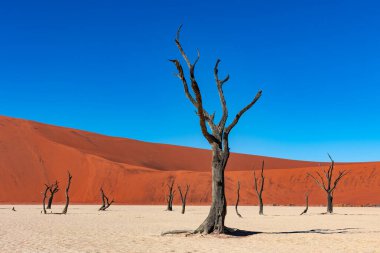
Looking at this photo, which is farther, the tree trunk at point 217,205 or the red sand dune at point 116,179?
the red sand dune at point 116,179

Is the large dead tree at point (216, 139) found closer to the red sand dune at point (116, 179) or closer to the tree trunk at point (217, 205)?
the tree trunk at point (217, 205)

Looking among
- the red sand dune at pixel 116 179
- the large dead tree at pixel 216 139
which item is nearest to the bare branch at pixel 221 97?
the large dead tree at pixel 216 139

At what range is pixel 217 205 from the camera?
51.6 ft

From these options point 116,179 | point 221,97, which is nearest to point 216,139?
point 221,97

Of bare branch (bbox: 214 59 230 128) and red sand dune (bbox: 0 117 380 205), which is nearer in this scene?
bare branch (bbox: 214 59 230 128)

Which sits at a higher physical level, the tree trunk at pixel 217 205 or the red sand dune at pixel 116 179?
the red sand dune at pixel 116 179

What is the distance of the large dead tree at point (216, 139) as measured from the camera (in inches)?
615

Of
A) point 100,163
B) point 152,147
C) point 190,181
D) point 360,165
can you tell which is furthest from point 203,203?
point 152,147

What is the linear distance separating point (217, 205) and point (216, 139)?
2172 mm

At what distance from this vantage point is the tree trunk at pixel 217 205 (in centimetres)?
1555

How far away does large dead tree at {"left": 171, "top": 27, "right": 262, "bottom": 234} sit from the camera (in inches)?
615

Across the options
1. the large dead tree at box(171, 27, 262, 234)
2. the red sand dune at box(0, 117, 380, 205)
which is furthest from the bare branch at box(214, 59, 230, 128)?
the red sand dune at box(0, 117, 380, 205)

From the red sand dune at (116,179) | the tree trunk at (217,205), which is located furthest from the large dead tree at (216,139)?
the red sand dune at (116,179)

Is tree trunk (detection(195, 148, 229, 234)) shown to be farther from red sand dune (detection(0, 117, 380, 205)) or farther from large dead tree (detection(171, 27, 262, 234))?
red sand dune (detection(0, 117, 380, 205))
